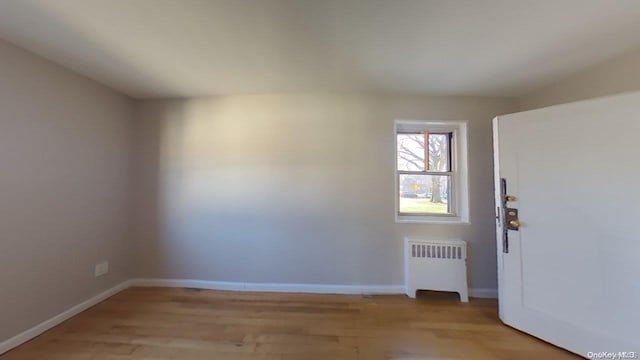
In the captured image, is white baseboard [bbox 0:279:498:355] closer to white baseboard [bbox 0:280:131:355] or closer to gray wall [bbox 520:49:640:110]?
white baseboard [bbox 0:280:131:355]

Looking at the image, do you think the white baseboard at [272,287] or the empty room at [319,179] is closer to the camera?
the empty room at [319,179]

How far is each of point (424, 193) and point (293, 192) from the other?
5.09 feet

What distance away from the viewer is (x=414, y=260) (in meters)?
2.93

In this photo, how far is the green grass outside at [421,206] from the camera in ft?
10.6

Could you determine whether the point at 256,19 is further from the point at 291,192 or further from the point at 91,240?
the point at 91,240

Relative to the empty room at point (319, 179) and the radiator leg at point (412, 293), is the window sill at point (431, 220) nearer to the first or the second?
the empty room at point (319, 179)

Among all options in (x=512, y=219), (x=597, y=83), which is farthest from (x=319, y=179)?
(x=597, y=83)

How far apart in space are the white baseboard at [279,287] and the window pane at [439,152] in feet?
4.76

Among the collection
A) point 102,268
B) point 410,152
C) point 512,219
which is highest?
point 410,152

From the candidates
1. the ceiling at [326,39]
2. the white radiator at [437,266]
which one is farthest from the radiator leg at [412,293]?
the ceiling at [326,39]

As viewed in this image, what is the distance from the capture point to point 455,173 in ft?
10.5

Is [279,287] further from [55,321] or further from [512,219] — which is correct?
[512,219]

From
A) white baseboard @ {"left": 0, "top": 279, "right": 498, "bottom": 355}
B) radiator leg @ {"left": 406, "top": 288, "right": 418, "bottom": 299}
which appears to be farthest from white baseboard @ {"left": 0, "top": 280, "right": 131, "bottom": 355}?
radiator leg @ {"left": 406, "top": 288, "right": 418, "bottom": 299}

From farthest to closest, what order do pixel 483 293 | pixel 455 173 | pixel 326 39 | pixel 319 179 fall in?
pixel 455 173
pixel 319 179
pixel 483 293
pixel 326 39
